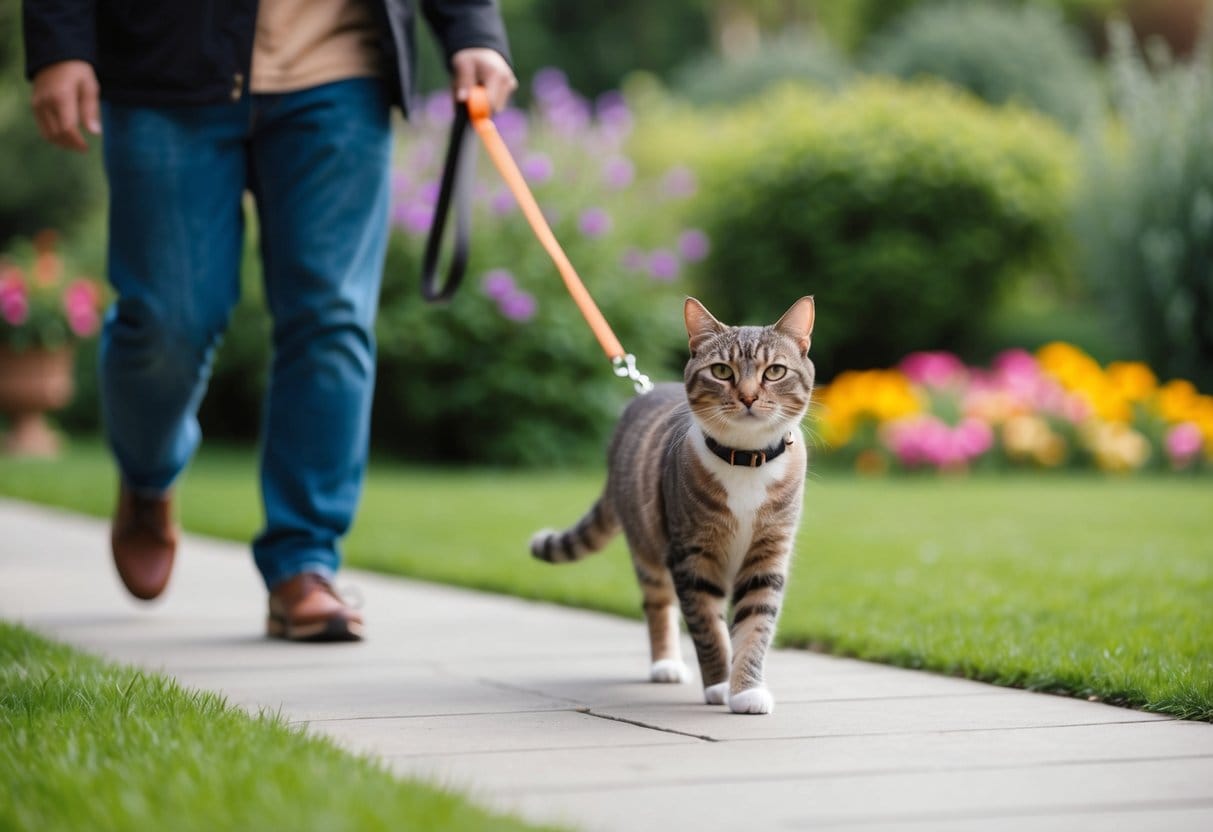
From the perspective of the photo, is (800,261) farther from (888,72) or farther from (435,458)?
(888,72)

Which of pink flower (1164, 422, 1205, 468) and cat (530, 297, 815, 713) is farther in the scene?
pink flower (1164, 422, 1205, 468)

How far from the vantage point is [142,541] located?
13.7 feet

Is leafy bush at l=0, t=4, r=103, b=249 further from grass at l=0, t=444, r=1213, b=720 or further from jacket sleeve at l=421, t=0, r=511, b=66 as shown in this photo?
jacket sleeve at l=421, t=0, r=511, b=66

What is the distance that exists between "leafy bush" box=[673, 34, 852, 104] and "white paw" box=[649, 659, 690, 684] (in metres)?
19.5

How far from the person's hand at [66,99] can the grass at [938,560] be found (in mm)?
2022

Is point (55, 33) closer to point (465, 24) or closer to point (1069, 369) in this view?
point (465, 24)

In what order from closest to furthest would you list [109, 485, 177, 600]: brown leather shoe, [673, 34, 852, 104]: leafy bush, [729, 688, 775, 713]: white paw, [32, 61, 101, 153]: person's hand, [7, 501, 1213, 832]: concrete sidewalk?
1. [7, 501, 1213, 832]: concrete sidewalk
2. [729, 688, 775, 713]: white paw
3. [32, 61, 101, 153]: person's hand
4. [109, 485, 177, 600]: brown leather shoe
5. [673, 34, 852, 104]: leafy bush

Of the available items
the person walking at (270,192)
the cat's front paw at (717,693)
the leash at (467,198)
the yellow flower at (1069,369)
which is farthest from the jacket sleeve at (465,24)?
the yellow flower at (1069,369)

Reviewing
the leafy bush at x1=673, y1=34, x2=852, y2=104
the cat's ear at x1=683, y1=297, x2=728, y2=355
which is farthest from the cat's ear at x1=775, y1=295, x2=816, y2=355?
the leafy bush at x1=673, y1=34, x2=852, y2=104

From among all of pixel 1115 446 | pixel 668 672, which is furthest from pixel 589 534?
pixel 1115 446

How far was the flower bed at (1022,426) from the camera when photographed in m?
10.2

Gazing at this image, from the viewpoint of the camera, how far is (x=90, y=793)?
1994mm

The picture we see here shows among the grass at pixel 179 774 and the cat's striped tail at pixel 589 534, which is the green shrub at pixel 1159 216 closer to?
the cat's striped tail at pixel 589 534

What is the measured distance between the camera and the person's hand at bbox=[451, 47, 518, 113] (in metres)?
3.93
